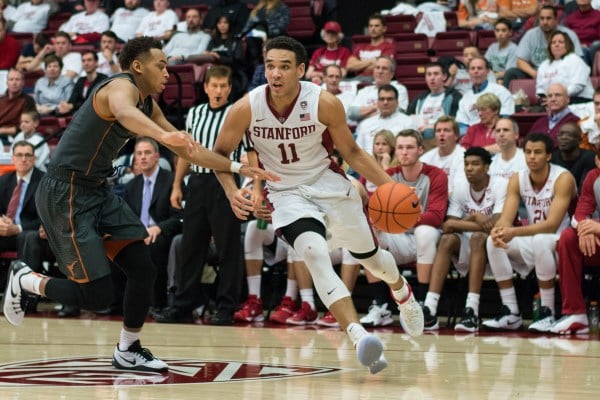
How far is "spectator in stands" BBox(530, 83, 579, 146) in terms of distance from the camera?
927cm

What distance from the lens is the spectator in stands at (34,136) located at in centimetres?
1136

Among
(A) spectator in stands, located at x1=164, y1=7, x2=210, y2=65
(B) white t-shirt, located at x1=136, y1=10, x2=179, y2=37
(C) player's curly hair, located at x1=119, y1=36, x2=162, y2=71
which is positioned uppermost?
(B) white t-shirt, located at x1=136, y1=10, x2=179, y2=37

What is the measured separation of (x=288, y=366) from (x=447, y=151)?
4224mm

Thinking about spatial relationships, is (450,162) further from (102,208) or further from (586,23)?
(102,208)

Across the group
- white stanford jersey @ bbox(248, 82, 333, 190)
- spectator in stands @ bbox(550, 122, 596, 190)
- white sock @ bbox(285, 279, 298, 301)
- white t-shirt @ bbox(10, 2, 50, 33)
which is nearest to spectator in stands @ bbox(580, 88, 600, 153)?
spectator in stands @ bbox(550, 122, 596, 190)

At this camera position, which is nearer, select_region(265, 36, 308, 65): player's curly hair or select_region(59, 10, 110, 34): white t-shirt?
select_region(265, 36, 308, 65): player's curly hair

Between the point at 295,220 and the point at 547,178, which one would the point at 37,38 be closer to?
the point at 547,178

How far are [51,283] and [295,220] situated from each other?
136 cm

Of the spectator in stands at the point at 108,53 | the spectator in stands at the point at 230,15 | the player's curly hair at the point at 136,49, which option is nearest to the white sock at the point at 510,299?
the player's curly hair at the point at 136,49

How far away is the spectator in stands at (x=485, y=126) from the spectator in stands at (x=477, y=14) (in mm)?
3684

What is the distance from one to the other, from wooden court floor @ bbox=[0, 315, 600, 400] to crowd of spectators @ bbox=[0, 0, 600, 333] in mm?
974

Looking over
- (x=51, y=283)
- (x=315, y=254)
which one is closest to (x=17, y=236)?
(x=51, y=283)

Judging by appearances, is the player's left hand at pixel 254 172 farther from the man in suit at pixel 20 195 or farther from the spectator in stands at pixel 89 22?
the spectator in stands at pixel 89 22

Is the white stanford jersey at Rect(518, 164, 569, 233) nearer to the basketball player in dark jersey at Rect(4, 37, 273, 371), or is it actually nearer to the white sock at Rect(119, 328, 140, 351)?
the basketball player in dark jersey at Rect(4, 37, 273, 371)
